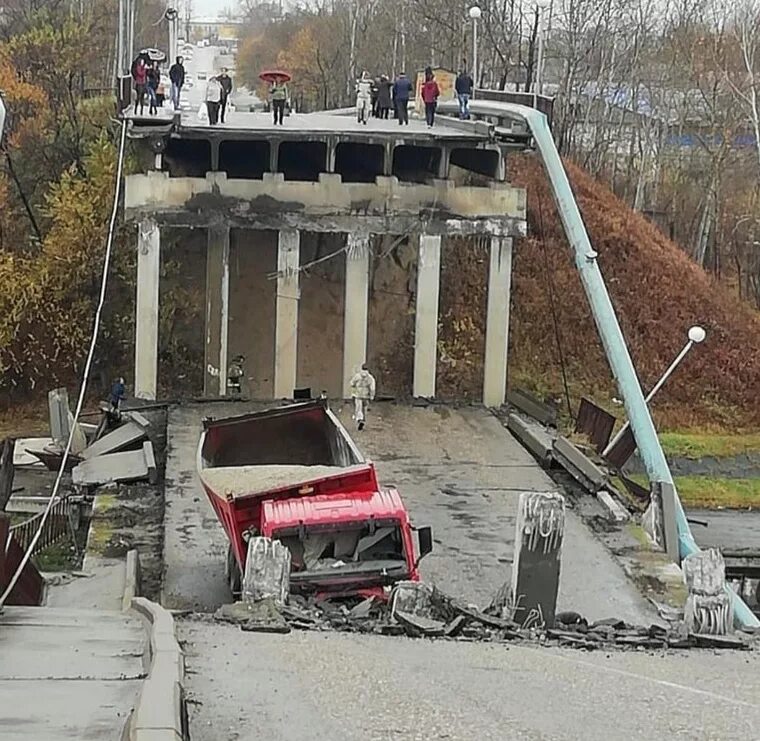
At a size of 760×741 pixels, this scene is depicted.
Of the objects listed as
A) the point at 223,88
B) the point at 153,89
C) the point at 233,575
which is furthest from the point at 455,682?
the point at 223,88

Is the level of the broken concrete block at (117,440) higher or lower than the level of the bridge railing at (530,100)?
lower

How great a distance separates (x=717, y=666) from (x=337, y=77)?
Answer: 6094 centimetres

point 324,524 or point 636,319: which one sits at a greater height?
point 324,524

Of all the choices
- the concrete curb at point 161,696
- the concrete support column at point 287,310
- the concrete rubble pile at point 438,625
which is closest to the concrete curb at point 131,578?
the concrete rubble pile at point 438,625

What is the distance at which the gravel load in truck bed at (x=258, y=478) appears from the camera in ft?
52.0

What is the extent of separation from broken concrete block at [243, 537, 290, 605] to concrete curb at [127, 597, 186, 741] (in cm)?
281

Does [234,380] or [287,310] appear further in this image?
[234,380]

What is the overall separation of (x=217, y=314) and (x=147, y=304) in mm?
4959

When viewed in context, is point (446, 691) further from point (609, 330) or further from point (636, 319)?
point (636, 319)

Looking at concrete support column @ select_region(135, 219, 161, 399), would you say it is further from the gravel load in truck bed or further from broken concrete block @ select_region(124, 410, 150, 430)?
the gravel load in truck bed

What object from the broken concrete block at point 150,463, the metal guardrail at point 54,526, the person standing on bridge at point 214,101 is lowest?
the metal guardrail at point 54,526

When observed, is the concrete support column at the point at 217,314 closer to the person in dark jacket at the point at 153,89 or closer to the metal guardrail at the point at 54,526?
the person in dark jacket at the point at 153,89

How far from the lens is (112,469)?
2280 cm

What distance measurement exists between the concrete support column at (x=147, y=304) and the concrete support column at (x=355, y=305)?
414 centimetres
